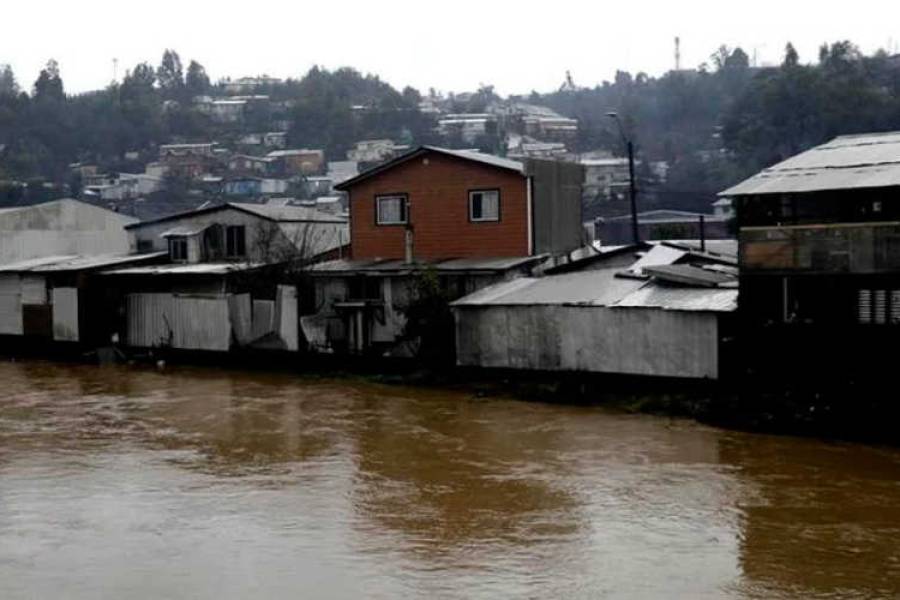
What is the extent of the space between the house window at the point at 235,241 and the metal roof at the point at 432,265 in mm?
3877

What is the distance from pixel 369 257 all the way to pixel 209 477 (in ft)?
42.6

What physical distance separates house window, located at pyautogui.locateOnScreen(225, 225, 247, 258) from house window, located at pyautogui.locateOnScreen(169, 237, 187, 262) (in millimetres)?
1158

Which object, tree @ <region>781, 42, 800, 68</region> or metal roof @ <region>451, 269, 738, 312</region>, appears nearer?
metal roof @ <region>451, 269, 738, 312</region>

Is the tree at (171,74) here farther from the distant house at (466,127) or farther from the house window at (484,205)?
the house window at (484,205)

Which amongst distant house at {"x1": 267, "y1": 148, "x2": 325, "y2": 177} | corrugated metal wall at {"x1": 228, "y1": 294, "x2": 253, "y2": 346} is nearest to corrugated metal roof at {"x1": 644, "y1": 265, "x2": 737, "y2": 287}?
corrugated metal wall at {"x1": 228, "y1": 294, "x2": 253, "y2": 346}

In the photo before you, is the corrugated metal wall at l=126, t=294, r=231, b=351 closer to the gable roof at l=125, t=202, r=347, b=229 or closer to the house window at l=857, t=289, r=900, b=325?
the gable roof at l=125, t=202, r=347, b=229

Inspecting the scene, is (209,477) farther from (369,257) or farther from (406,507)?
(369,257)

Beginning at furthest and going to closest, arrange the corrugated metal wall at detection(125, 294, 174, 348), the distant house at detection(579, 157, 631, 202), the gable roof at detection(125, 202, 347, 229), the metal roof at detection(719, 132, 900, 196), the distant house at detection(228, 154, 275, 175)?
the distant house at detection(228, 154, 275, 175)
the distant house at detection(579, 157, 631, 202)
the gable roof at detection(125, 202, 347, 229)
the corrugated metal wall at detection(125, 294, 174, 348)
the metal roof at detection(719, 132, 900, 196)

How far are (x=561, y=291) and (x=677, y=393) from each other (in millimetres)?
3770

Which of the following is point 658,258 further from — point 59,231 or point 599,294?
point 59,231

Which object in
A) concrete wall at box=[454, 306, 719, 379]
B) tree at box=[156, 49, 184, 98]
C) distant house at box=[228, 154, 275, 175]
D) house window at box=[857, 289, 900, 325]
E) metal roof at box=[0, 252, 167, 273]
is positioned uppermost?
tree at box=[156, 49, 184, 98]

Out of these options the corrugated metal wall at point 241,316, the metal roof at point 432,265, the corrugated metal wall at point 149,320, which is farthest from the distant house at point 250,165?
the metal roof at point 432,265

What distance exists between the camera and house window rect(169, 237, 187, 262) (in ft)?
103

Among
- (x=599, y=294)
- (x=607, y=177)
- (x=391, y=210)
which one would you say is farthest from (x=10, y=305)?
(x=607, y=177)
